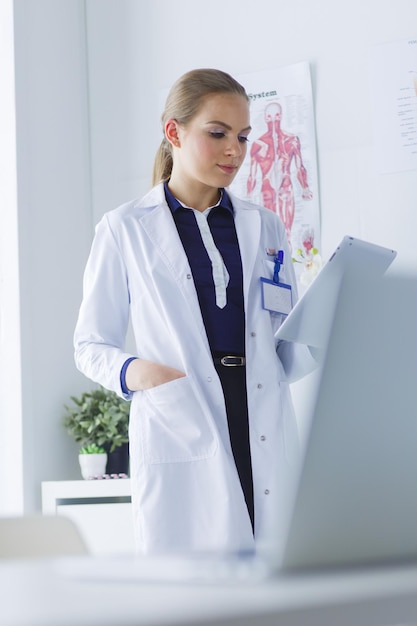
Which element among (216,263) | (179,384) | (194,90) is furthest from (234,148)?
(179,384)

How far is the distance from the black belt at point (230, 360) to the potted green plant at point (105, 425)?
4.92ft

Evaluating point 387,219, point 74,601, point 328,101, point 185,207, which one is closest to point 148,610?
point 74,601

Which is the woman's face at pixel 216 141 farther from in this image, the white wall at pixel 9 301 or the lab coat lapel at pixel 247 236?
the white wall at pixel 9 301

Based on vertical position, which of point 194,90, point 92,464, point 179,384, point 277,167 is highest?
point 277,167

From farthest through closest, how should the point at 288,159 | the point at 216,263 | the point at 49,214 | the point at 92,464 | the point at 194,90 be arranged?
1. the point at 49,214
2. the point at 288,159
3. the point at 92,464
4. the point at 194,90
5. the point at 216,263

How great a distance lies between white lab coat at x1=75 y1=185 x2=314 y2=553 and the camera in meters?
1.69

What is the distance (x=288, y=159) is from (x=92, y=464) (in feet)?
4.38

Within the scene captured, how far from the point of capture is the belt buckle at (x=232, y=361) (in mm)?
1777

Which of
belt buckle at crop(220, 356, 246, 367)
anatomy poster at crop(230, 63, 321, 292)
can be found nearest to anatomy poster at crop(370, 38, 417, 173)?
anatomy poster at crop(230, 63, 321, 292)

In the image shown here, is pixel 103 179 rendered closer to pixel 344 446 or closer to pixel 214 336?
pixel 214 336

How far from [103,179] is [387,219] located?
1.22m

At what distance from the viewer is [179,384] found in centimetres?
171

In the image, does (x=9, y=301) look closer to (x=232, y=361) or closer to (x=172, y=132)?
(x=172, y=132)

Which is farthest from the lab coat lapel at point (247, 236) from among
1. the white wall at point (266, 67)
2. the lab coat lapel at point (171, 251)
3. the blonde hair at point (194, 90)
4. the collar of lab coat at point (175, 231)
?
the white wall at point (266, 67)
